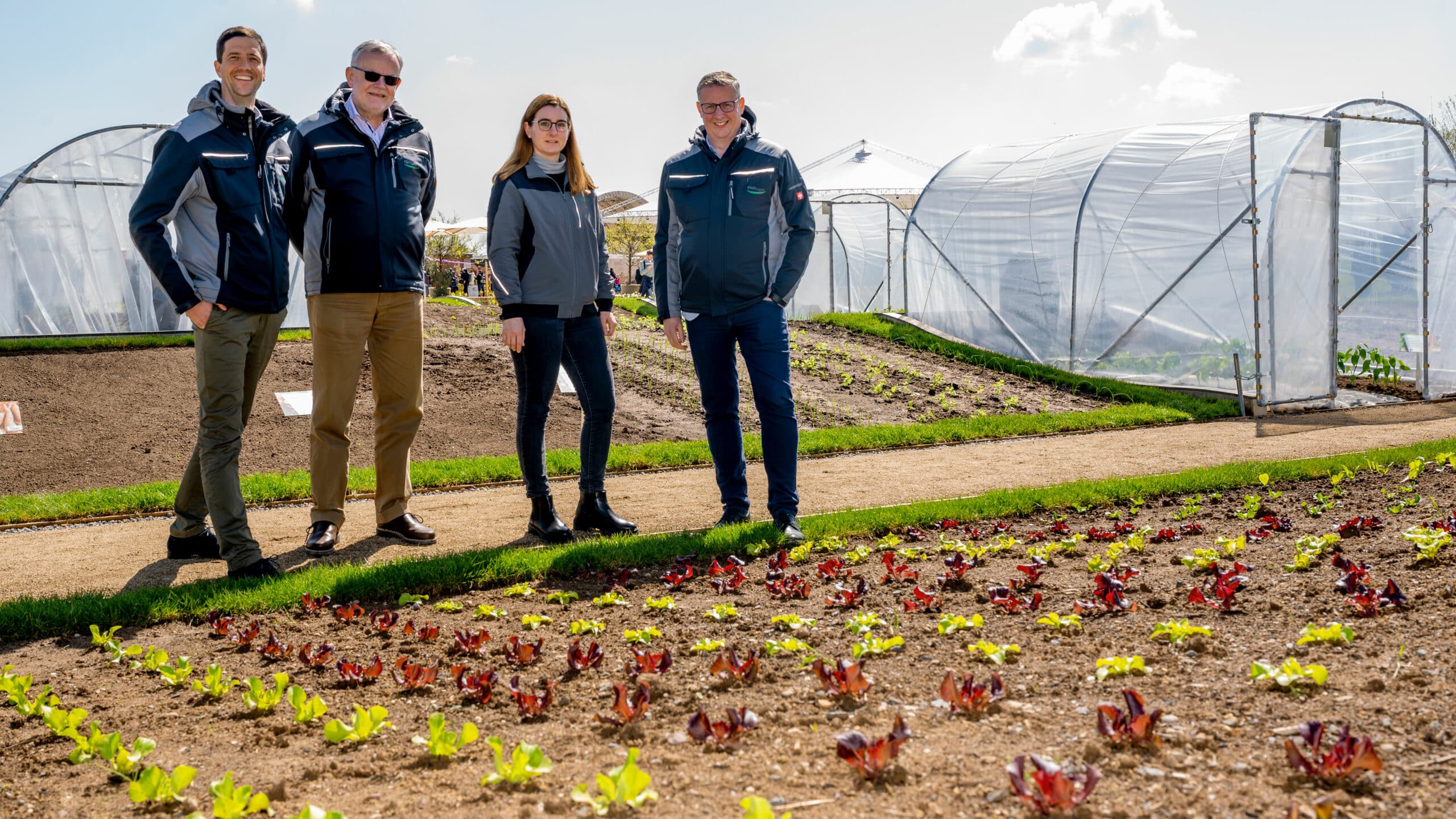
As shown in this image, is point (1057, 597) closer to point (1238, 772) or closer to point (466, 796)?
point (1238, 772)

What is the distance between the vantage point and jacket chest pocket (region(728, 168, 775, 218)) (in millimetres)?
5273

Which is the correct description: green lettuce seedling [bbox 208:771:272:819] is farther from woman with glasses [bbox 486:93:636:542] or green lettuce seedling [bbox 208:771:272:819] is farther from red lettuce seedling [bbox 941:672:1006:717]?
woman with glasses [bbox 486:93:636:542]

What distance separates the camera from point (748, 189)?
5277mm

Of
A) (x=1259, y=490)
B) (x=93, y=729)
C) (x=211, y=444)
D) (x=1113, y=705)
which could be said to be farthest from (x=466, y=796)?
(x=1259, y=490)

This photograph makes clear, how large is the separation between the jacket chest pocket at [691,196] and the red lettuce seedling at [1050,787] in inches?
142

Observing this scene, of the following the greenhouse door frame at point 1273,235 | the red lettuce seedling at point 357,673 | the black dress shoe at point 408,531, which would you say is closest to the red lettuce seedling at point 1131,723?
the red lettuce seedling at point 357,673

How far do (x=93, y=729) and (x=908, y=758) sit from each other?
6.68ft

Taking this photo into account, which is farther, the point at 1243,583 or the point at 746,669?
the point at 1243,583

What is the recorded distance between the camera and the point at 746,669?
310 centimetres

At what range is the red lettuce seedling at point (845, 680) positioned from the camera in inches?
113

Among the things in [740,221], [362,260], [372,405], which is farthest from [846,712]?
[372,405]

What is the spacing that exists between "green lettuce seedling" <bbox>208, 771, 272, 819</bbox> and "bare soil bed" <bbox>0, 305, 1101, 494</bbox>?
644cm

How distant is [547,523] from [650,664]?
2.28 metres

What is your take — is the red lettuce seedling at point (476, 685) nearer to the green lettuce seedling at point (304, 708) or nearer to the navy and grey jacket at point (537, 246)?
the green lettuce seedling at point (304, 708)
